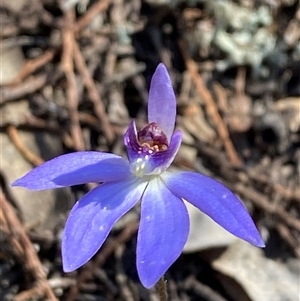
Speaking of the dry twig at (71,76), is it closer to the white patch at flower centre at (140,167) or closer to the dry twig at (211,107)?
the dry twig at (211,107)

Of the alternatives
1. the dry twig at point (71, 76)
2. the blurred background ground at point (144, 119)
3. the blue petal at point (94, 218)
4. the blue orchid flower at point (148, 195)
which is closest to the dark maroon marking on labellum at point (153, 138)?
the blue orchid flower at point (148, 195)

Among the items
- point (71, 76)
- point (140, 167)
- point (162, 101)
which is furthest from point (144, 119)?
point (140, 167)

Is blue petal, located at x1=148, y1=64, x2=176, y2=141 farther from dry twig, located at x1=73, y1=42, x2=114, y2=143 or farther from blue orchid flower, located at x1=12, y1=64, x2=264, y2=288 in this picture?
dry twig, located at x1=73, y1=42, x2=114, y2=143

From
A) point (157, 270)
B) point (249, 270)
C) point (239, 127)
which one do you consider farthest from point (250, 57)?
point (157, 270)

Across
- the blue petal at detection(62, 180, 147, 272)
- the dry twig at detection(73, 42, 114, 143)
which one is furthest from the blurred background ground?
the blue petal at detection(62, 180, 147, 272)

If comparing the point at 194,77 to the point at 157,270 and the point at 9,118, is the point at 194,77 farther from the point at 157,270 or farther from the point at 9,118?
the point at 157,270

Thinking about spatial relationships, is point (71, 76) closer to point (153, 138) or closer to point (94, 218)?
point (153, 138)
